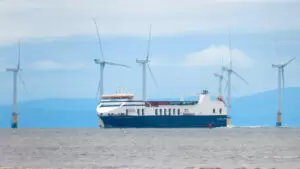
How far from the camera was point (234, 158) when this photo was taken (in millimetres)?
89688

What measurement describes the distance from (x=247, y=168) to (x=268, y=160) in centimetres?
1598

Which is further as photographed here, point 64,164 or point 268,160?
point 268,160

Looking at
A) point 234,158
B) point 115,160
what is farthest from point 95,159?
point 234,158

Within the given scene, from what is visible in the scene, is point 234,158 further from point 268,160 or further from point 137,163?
point 137,163

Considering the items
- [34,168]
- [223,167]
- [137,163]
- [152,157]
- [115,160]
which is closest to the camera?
[34,168]

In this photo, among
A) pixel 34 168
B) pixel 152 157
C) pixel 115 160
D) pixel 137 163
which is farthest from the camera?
pixel 152 157

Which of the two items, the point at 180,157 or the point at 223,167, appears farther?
the point at 180,157

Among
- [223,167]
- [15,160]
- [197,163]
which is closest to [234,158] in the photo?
[197,163]

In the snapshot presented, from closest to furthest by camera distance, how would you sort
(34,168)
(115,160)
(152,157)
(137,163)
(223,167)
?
(34,168) < (223,167) < (137,163) < (115,160) < (152,157)

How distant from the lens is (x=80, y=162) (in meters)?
81.0

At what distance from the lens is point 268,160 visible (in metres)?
86.8

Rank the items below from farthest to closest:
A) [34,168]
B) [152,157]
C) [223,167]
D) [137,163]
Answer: [152,157]
[137,163]
[223,167]
[34,168]

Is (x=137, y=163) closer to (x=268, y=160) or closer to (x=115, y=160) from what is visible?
(x=115, y=160)

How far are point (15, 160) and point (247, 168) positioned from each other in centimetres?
A: 2565
